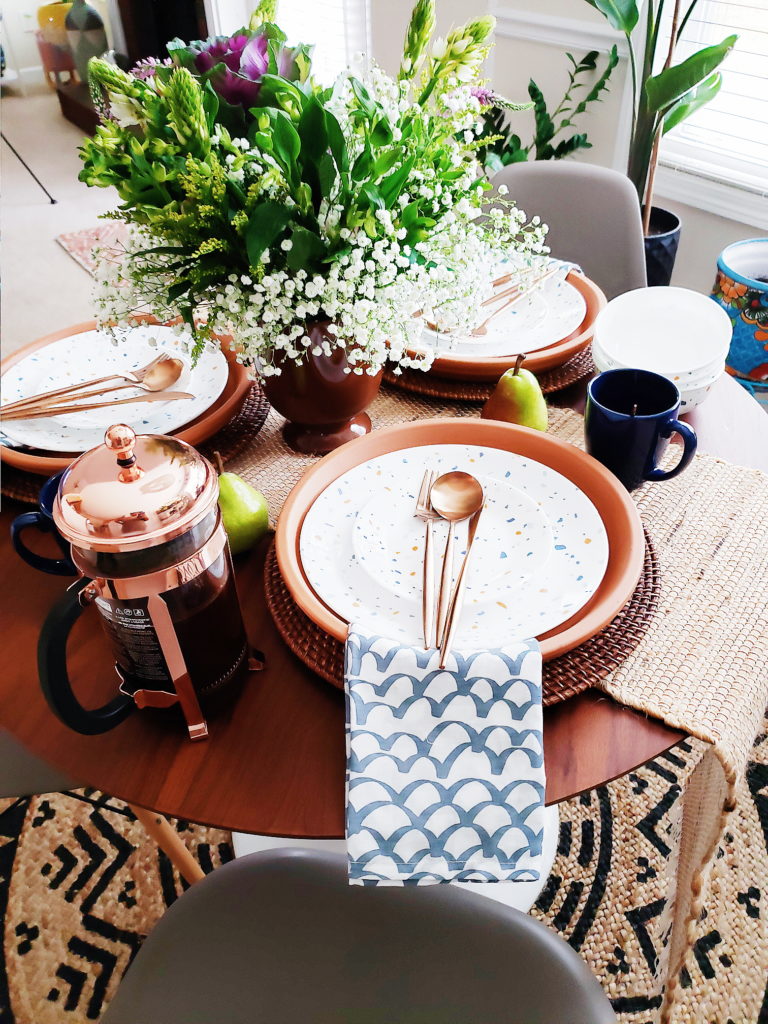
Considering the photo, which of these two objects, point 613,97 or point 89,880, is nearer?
point 89,880

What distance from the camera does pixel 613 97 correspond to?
2391 millimetres

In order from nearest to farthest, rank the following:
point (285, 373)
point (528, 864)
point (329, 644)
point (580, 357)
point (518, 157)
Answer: point (528, 864) → point (329, 644) → point (285, 373) → point (580, 357) → point (518, 157)

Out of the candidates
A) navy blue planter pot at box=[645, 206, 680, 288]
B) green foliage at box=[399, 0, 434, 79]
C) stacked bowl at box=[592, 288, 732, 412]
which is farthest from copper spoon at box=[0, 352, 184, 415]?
navy blue planter pot at box=[645, 206, 680, 288]

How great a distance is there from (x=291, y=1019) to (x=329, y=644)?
379 mm

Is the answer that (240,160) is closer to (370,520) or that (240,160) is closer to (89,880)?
(370,520)

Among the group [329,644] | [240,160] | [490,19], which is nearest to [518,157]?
[490,19]

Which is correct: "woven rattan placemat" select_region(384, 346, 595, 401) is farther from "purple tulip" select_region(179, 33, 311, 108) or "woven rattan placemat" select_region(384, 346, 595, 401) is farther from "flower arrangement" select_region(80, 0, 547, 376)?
"purple tulip" select_region(179, 33, 311, 108)

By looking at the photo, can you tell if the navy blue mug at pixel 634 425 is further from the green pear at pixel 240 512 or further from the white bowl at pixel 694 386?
the green pear at pixel 240 512

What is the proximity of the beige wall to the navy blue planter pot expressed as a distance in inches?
9.1

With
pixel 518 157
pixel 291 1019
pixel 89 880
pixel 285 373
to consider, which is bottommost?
pixel 89 880

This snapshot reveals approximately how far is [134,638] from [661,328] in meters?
0.88

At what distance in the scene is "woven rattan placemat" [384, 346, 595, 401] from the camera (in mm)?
1063

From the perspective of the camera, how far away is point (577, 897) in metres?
1.29

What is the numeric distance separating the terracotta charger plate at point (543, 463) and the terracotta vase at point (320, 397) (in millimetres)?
77
